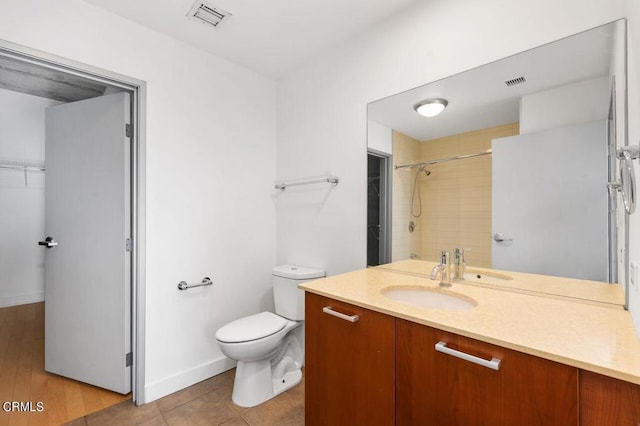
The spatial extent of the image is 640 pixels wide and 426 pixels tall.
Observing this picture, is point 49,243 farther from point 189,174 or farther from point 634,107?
point 634,107

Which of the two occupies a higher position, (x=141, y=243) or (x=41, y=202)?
(x=41, y=202)

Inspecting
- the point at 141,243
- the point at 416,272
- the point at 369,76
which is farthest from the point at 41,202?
the point at 416,272

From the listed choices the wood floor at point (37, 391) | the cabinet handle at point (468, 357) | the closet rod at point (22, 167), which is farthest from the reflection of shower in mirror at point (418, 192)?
the closet rod at point (22, 167)

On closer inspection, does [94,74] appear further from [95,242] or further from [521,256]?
[521,256]

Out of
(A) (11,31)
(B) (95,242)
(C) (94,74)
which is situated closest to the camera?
(A) (11,31)

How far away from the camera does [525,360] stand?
802 millimetres

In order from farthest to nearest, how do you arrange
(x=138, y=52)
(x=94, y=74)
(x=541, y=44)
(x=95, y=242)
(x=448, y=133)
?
(x=95, y=242), (x=138, y=52), (x=94, y=74), (x=448, y=133), (x=541, y=44)

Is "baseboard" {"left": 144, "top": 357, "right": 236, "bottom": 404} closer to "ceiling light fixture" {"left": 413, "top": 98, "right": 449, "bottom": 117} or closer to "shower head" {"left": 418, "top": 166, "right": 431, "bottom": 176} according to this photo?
"shower head" {"left": 418, "top": 166, "right": 431, "bottom": 176}

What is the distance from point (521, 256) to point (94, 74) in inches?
97.8

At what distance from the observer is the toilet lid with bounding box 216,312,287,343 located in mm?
1750

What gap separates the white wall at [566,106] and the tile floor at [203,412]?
1.94 meters

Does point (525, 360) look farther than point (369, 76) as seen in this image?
No

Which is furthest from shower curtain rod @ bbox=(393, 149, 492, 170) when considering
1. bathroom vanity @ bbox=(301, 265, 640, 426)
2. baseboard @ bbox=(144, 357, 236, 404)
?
baseboard @ bbox=(144, 357, 236, 404)

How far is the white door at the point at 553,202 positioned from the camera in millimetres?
1188
